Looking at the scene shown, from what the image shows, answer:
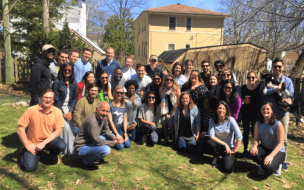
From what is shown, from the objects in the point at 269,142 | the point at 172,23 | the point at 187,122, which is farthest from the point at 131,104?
the point at 172,23

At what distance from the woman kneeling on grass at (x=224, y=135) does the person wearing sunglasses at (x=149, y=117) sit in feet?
4.64

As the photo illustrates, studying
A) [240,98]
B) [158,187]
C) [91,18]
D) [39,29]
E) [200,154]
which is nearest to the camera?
[158,187]

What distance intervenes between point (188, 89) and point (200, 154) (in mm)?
1434

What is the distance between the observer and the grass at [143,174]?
4004 millimetres

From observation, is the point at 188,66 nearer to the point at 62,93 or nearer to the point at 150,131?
the point at 150,131

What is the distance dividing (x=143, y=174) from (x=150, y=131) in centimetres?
142

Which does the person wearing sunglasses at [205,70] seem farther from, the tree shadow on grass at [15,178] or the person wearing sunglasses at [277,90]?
the tree shadow on grass at [15,178]

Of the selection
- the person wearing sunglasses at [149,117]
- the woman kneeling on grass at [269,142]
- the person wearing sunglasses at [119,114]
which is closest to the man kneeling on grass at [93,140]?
the person wearing sunglasses at [119,114]

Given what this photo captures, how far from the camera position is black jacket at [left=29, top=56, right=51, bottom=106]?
4.75 meters

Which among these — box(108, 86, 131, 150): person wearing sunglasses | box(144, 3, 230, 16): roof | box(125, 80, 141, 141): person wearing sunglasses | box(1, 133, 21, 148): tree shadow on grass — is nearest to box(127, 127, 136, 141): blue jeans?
box(125, 80, 141, 141): person wearing sunglasses

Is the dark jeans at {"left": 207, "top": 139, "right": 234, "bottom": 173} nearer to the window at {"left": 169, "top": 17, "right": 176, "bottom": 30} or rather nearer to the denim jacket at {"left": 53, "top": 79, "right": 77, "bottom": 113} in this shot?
the denim jacket at {"left": 53, "top": 79, "right": 77, "bottom": 113}

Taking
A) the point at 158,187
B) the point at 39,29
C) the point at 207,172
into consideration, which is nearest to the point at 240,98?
the point at 207,172

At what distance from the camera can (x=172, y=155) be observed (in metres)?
5.42

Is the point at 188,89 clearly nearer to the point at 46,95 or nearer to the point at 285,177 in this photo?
the point at 285,177
